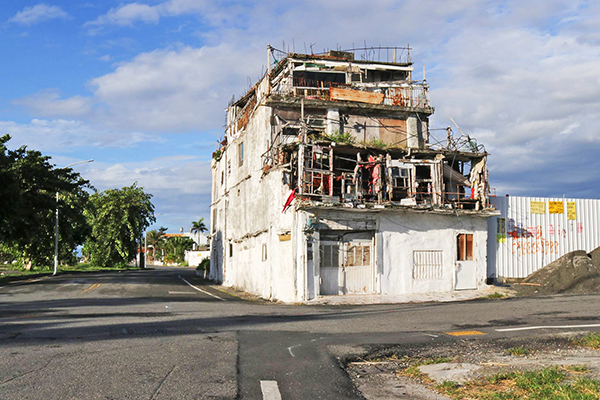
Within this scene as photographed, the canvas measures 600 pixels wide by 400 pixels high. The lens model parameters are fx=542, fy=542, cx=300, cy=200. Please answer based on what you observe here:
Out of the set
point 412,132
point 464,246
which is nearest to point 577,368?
point 464,246

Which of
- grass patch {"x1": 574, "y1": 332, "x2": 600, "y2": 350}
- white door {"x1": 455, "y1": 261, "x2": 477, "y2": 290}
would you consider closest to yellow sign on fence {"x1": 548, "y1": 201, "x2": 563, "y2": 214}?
white door {"x1": 455, "y1": 261, "x2": 477, "y2": 290}

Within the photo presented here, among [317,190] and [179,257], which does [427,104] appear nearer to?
[317,190]

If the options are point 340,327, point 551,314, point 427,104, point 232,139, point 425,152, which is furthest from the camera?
point 232,139

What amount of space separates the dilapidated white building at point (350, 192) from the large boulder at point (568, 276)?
2465 mm

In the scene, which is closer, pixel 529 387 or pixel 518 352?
pixel 529 387

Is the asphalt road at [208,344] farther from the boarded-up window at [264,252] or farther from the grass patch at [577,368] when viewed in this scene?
the boarded-up window at [264,252]

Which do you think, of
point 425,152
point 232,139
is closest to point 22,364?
point 425,152

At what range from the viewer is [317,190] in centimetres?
2280

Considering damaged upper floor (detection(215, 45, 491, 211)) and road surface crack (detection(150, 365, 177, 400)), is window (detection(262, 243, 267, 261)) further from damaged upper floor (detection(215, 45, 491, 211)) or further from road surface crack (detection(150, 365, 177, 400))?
road surface crack (detection(150, 365, 177, 400))

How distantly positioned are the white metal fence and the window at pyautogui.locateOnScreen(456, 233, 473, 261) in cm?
160

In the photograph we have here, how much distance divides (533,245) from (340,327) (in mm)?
18257

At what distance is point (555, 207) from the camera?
27.2 meters

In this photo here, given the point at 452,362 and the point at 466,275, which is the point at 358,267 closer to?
the point at 466,275

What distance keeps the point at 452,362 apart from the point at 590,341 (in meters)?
2.82
